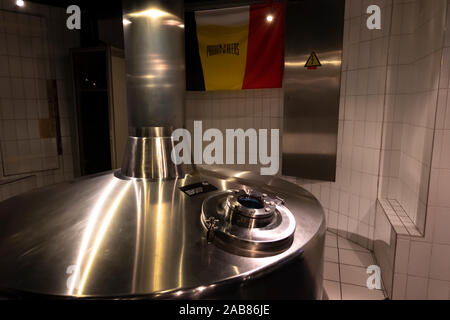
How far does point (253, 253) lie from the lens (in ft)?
2.85

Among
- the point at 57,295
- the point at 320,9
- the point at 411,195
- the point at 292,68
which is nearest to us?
the point at 57,295

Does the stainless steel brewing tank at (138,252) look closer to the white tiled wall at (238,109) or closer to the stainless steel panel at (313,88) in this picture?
the stainless steel panel at (313,88)

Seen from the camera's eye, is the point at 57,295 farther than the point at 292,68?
No

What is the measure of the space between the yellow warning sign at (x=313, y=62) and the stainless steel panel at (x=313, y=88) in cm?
3

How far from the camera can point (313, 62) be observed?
2.88m

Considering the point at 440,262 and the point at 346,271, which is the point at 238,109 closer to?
the point at 346,271

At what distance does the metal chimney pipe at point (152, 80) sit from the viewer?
1375 millimetres

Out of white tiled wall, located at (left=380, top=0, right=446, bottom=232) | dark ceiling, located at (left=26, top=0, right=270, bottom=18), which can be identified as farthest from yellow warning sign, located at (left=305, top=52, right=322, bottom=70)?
dark ceiling, located at (left=26, top=0, right=270, bottom=18)

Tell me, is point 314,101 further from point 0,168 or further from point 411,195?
point 0,168

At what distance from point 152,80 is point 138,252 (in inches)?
34.4

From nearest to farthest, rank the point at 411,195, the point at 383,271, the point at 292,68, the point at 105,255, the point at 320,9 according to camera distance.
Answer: the point at 105,255, the point at 411,195, the point at 383,271, the point at 320,9, the point at 292,68
